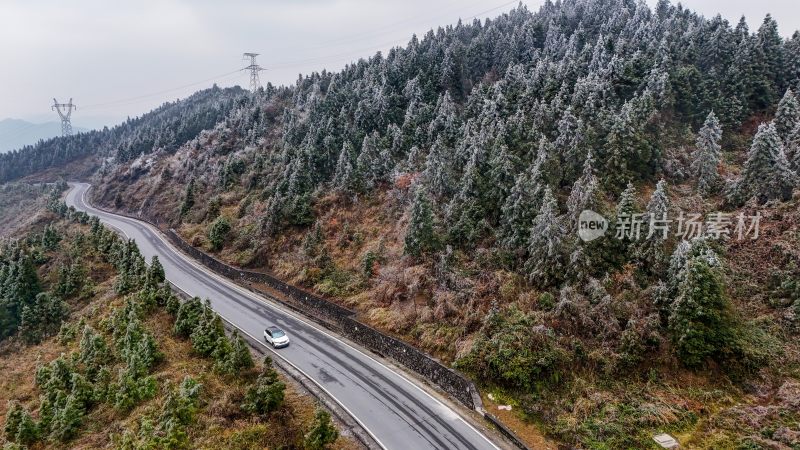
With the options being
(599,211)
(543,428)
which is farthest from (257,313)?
(599,211)

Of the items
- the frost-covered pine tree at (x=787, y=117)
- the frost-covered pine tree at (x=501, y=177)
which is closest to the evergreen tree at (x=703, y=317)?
the frost-covered pine tree at (x=501, y=177)

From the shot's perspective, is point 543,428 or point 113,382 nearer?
point 543,428

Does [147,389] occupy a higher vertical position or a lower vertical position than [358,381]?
lower

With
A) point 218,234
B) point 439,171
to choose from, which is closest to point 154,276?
point 218,234

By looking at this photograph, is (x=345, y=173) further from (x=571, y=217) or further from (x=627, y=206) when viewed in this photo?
(x=627, y=206)

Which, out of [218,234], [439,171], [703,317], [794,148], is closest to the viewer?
[703,317]

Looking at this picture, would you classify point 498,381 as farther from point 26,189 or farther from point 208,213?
point 26,189
